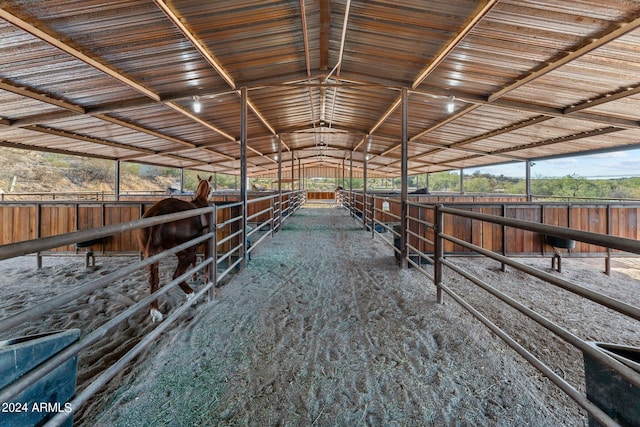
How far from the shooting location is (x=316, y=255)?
523cm

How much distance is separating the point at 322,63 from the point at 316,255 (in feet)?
11.3

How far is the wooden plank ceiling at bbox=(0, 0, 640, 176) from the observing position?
114 inches

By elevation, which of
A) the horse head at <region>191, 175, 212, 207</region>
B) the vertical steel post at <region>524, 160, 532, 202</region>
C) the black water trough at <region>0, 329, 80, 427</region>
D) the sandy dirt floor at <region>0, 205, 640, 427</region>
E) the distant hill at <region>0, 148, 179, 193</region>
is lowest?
the sandy dirt floor at <region>0, 205, 640, 427</region>

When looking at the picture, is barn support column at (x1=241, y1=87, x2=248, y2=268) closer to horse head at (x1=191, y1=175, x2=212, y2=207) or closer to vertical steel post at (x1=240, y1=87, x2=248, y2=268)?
vertical steel post at (x1=240, y1=87, x2=248, y2=268)

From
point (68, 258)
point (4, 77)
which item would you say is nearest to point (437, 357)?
point (4, 77)

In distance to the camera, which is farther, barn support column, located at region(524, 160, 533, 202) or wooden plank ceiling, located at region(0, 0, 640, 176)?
barn support column, located at region(524, 160, 533, 202)

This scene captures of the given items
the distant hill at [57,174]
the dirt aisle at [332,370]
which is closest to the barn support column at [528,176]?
the dirt aisle at [332,370]

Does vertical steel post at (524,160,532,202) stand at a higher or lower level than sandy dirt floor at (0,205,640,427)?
higher

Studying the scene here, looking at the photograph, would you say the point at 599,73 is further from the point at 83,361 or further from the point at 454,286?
the point at 83,361

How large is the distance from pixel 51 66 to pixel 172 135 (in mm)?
4699

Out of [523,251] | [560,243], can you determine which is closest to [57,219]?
[523,251]

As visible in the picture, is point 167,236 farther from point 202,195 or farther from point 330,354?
point 330,354

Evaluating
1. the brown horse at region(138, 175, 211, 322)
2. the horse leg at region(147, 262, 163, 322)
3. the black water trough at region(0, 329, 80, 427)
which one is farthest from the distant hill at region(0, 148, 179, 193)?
the black water trough at region(0, 329, 80, 427)

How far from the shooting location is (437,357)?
6.63 feet
